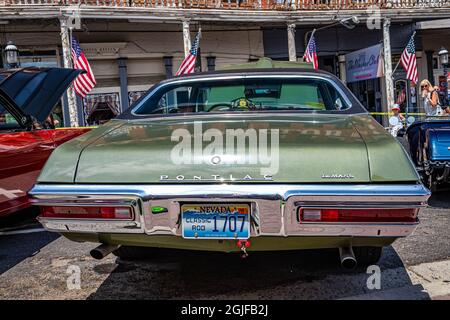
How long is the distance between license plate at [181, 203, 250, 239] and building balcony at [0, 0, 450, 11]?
11.3m

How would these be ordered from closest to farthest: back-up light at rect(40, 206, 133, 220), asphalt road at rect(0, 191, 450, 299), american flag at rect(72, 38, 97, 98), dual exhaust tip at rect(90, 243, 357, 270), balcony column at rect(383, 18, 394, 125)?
back-up light at rect(40, 206, 133, 220) < dual exhaust tip at rect(90, 243, 357, 270) < asphalt road at rect(0, 191, 450, 299) < american flag at rect(72, 38, 97, 98) < balcony column at rect(383, 18, 394, 125)

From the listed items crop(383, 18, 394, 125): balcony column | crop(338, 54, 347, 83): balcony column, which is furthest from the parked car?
crop(338, 54, 347, 83): balcony column

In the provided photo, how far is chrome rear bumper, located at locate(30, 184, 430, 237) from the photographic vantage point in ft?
7.45

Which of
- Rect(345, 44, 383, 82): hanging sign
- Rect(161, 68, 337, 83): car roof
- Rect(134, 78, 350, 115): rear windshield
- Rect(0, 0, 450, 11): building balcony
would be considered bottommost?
Rect(134, 78, 350, 115): rear windshield

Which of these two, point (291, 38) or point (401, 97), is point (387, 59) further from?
point (291, 38)

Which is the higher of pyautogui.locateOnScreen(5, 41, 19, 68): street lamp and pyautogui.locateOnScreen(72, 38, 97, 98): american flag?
pyautogui.locateOnScreen(5, 41, 19, 68): street lamp

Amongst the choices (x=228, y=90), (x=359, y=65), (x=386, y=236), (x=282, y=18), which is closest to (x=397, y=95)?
(x=359, y=65)

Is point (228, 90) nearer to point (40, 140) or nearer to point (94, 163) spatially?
point (94, 163)

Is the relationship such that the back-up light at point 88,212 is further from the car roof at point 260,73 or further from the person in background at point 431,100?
the person in background at point 431,100

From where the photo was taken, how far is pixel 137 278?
346cm

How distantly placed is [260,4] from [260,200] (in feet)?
42.4

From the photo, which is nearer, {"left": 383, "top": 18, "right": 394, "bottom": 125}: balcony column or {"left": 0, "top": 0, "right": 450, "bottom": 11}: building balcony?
{"left": 0, "top": 0, "right": 450, "bottom": 11}: building balcony

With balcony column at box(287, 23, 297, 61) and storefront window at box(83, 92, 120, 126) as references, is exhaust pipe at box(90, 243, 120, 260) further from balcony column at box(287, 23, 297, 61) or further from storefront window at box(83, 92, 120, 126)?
balcony column at box(287, 23, 297, 61)
